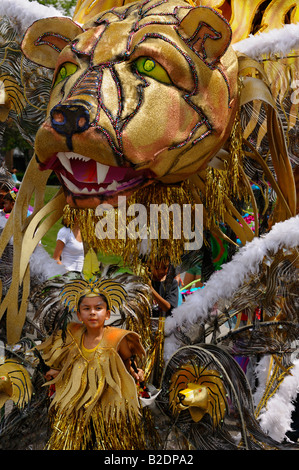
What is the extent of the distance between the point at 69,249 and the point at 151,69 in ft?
7.47

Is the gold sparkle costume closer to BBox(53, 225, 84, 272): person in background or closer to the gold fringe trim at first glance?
the gold fringe trim

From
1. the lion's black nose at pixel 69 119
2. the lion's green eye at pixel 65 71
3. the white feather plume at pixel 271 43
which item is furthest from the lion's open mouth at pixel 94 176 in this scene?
the white feather plume at pixel 271 43

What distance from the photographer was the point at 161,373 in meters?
2.31

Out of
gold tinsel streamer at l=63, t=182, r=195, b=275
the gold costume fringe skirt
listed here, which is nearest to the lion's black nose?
gold tinsel streamer at l=63, t=182, r=195, b=275

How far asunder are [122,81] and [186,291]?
2685 millimetres

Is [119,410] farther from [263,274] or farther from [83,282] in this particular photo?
[263,274]

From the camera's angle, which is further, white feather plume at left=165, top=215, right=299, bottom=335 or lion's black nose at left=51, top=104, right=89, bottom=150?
white feather plume at left=165, top=215, right=299, bottom=335

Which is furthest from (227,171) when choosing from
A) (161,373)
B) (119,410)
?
(119,410)

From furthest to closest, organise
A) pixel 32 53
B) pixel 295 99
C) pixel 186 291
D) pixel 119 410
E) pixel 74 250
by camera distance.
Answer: pixel 186 291 → pixel 74 250 → pixel 295 99 → pixel 32 53 → pixel 119 410

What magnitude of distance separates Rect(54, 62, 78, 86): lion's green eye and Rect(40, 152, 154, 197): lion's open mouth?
327 millimetres

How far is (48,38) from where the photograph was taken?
2.18 meters

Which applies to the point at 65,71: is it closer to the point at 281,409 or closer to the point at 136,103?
the point at 136,103

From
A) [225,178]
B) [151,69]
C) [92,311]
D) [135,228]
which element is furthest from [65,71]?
[92,311]

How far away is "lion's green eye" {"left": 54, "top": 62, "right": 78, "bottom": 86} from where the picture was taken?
2037 millimetres
